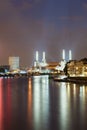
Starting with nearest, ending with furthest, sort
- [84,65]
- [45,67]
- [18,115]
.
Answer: [18,115] < [84,65] < [45,67]

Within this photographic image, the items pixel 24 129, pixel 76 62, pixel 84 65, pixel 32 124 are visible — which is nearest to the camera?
pixel 24 129

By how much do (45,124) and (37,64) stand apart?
489ft

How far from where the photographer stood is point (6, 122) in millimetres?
14586

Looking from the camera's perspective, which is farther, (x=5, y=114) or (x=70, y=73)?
(x=70, y=73)

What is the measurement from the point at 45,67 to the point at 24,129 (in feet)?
487

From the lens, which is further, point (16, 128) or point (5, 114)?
point (5, 114)

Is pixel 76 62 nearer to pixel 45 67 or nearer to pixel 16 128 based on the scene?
pixel 45 67

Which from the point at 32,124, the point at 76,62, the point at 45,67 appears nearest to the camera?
the point at 32,124

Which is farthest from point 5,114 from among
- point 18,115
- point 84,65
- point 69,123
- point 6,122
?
Answer: point 84,65

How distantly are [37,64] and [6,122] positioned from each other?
149 meters

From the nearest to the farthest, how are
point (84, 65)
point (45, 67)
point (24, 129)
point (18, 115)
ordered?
point (24, 129) → point (18, 115) → point (84, 65) → point (45, 67)

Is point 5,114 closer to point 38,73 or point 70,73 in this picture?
point 70,73

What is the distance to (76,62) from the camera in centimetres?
9875

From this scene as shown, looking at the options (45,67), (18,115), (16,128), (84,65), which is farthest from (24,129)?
(45,67)
